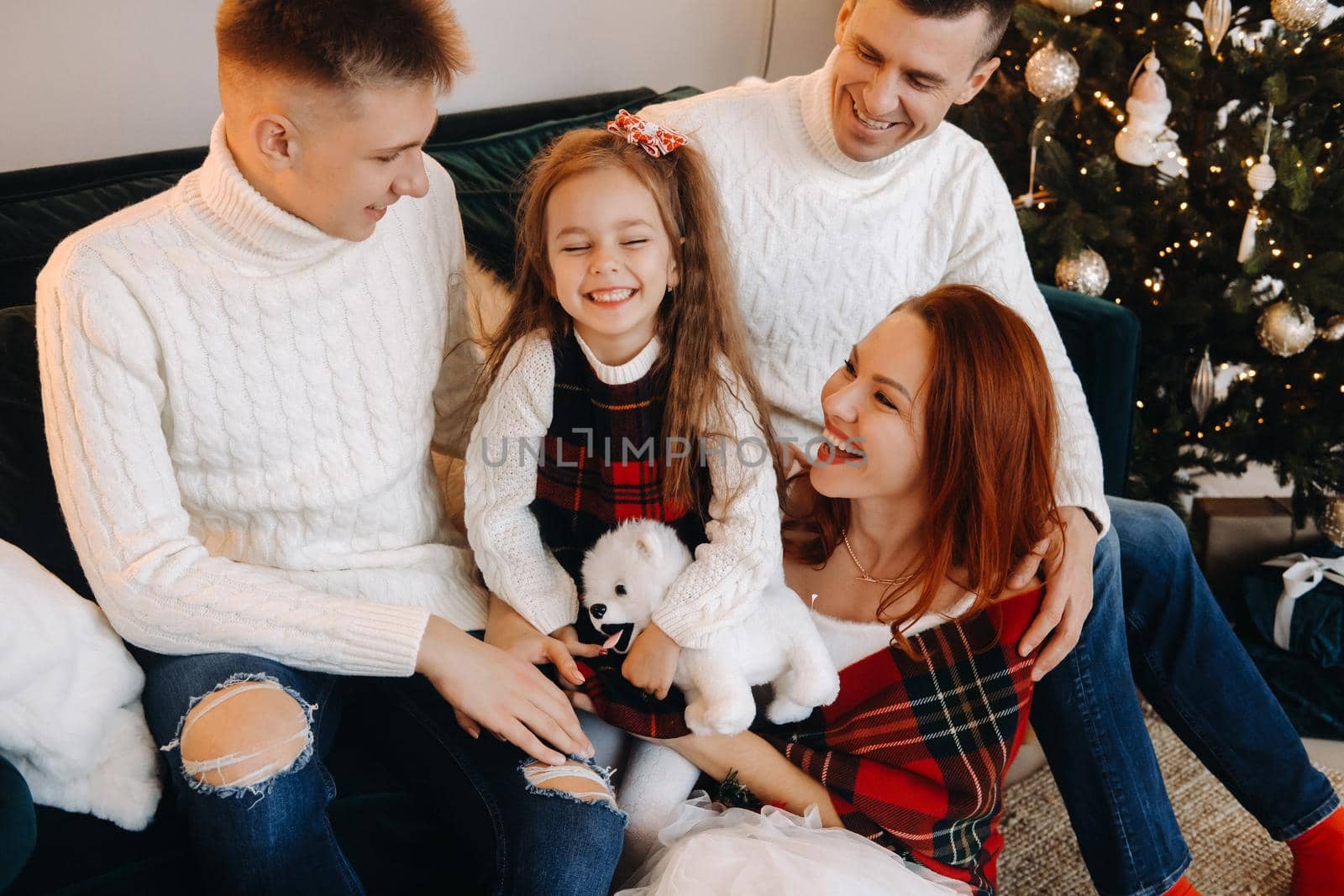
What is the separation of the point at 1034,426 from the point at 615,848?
727 mm

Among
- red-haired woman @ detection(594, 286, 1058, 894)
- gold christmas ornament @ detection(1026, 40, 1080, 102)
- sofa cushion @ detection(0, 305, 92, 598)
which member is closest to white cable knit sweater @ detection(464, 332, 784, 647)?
red-haired woman @ detection(594, 286, 1058, 894)

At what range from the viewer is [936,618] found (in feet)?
4.66

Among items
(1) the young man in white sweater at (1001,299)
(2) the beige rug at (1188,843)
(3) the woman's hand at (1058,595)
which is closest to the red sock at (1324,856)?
(1) the young man in white sweater at (1001,299)

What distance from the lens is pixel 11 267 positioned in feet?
5.04

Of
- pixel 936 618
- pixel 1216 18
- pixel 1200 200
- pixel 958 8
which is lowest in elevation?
pixel 936 618

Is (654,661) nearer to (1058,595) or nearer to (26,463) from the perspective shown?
(1058,595)

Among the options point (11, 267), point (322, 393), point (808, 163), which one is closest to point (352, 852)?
point (322, 393)

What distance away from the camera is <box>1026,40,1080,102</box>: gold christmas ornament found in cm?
221

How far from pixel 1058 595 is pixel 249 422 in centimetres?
104

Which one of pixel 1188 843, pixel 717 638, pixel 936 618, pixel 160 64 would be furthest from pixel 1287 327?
pixel 160 64

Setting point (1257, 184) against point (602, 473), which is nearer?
point (602, 473)

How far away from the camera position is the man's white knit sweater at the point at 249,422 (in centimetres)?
124

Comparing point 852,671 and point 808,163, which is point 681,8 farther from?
point 852,671

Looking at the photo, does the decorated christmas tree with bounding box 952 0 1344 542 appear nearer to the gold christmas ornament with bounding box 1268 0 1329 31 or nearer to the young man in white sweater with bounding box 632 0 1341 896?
the gold christmas ornament with bounding box 1268 0 1329 31
